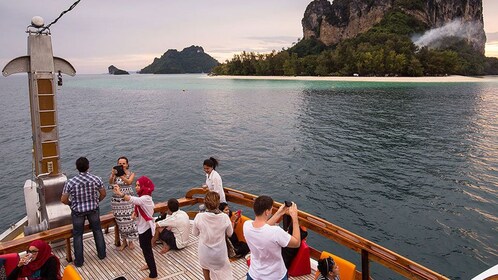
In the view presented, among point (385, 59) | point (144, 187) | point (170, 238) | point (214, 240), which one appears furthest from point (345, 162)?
point (385, 59)

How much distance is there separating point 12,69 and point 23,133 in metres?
38.6

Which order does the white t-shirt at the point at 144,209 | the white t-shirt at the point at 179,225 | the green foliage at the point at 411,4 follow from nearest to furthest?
the white t-shirt at the point at 144,209 < the white t-shirt at the point at 179,225 < the green foliage at the point at 411,4

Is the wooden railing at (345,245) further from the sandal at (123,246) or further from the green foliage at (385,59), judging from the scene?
the green foliage at (385,59)

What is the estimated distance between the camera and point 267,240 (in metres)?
4.06

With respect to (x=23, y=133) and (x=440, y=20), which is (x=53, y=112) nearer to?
(x=23, y=133)

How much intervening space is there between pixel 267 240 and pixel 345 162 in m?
21.2

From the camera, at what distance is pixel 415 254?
40.6 feet

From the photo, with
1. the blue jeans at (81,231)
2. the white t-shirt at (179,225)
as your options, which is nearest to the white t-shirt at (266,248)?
the white t-shirt at (179,225)

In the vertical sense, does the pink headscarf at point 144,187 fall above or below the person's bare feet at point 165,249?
above

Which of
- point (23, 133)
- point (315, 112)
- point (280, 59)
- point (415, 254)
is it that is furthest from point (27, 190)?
point (280, 59)

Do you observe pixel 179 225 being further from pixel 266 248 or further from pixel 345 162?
pixel 345 162

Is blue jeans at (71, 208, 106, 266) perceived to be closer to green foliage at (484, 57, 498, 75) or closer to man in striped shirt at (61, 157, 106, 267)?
man in striped shirt at (61, 157, 106, 267)

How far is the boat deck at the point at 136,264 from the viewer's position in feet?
22.5

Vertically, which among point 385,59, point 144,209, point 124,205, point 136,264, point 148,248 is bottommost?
point 136,264
